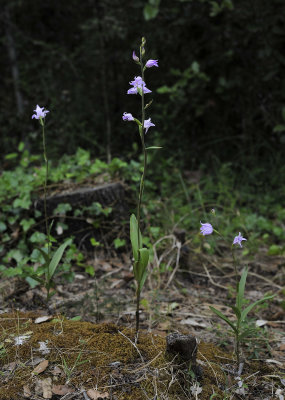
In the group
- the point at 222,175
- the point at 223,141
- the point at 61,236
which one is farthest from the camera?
the point at 223,141

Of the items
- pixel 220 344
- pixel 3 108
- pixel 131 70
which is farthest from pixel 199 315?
pixel 3 108

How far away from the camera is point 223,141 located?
5098mm

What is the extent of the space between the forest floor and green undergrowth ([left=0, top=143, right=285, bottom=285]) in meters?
0.29

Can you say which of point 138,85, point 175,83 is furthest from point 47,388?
point 175,83

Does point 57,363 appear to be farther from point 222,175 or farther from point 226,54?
point 226,54

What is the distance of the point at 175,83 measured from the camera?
16.1ft

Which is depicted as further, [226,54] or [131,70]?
[131,70]

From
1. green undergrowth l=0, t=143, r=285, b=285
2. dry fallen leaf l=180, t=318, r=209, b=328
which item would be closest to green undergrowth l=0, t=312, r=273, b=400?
dry fallen leaf l=180, t=318, r=209, b=328

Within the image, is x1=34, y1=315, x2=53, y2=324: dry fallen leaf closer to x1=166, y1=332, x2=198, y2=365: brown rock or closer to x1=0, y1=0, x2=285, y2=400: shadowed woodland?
x1=0, y1=0, x2=285, y2=400: shadowed woodland

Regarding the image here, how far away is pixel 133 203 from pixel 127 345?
1.88 meters

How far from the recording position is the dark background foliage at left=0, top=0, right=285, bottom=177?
14.6ft

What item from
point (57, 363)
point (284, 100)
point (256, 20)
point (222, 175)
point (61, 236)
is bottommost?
point (57, 363)

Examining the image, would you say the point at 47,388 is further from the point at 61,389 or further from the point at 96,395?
the point at 96,395

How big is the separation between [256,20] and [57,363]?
406 cm
